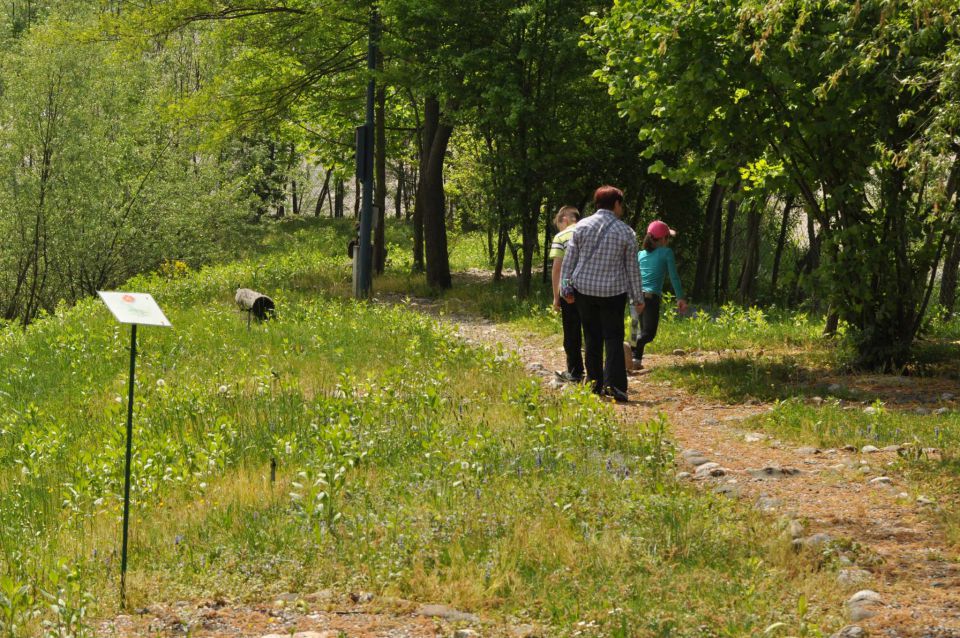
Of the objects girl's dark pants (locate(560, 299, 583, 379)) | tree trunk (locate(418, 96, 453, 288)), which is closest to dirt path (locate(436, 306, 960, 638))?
girl's dark pants (locate(560, 299, 583, 379))

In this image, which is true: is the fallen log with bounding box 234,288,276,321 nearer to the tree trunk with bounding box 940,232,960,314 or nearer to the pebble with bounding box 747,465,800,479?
the pebble with bounding box 747,465,800,479

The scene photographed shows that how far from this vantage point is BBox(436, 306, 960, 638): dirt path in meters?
4.80

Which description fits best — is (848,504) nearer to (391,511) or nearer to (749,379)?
(391,511)

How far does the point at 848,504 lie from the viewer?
6.45 metres

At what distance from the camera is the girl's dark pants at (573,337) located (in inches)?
418

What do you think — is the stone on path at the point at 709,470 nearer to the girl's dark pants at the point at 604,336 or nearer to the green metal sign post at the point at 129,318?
the girl's dark pants at the point at 604,336

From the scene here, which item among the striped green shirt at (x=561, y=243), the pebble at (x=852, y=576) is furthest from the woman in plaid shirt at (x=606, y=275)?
the pebble at (x=852, y=576)

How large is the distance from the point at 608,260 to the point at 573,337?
1195 mm

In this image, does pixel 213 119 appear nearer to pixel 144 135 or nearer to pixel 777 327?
pixel 144 135

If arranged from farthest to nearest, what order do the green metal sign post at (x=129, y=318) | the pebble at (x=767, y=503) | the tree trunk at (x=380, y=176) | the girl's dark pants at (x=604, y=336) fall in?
the tree trunk at (x=380, y=176) < the girl's dark pants at (x=604, y=336) < the pebble at (x=767, y=503) < the green metal sign post at (x=129, y=318)

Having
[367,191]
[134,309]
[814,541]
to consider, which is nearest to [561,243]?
[814,541]

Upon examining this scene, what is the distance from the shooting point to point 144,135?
32219 millimetres

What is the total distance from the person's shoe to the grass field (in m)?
0.94

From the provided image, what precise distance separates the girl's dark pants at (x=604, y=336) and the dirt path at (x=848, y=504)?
341 mm
